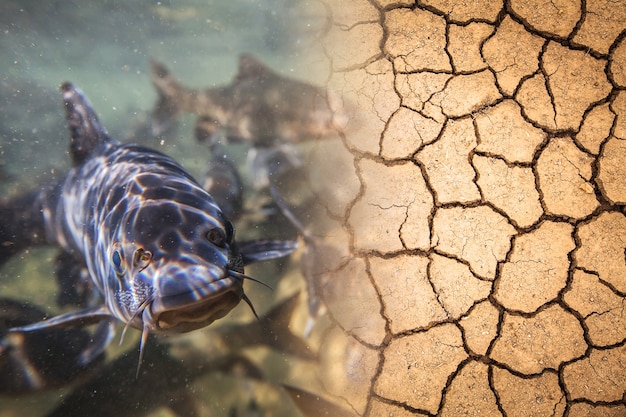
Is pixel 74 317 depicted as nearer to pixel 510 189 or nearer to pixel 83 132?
pixel 83 132

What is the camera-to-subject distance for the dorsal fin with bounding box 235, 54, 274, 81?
3.44 metres

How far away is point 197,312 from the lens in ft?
5.82

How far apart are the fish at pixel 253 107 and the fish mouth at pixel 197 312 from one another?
1.77m

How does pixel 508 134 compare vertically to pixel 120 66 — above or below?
above

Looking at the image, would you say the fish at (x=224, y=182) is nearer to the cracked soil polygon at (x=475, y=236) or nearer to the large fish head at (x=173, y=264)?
the large fish head at (x=173, y=264)

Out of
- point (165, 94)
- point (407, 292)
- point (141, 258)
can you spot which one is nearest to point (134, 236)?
point (141, 258)

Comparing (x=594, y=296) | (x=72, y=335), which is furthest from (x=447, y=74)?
(x=72, y=335)

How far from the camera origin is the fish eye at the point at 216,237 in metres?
2.00

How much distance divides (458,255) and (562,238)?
766mm

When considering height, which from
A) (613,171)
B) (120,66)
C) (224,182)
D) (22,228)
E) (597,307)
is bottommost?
(22,228)

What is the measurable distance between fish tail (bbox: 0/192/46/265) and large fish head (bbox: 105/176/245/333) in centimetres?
143

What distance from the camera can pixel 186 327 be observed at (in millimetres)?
2023

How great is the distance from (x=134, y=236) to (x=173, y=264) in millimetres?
358

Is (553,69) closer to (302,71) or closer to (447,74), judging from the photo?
(447,74)
